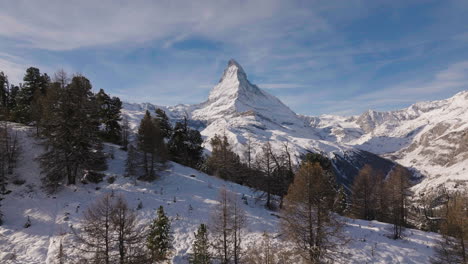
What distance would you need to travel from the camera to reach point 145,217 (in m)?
25.9

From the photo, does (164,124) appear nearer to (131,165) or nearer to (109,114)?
(109,114)

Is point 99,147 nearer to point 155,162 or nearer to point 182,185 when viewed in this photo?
point 155,162

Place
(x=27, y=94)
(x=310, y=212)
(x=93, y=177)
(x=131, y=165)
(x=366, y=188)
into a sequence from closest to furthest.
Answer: (x=310, y=212) < (x=93, y=177) < (x=131, y=165) < (x=366, y=188) < (x=27, y=94)

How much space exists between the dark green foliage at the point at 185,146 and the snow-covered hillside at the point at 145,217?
1230 centimetres

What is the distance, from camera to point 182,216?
27.0 meters

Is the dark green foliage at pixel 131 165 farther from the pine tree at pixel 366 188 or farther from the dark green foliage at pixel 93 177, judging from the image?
the pine tree at pixel 366 188

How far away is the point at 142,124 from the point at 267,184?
66.8 feet

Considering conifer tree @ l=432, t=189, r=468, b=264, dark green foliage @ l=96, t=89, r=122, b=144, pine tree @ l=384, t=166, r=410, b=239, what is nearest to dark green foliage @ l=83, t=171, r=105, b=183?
dark green foliage @ l=96, t=89, r=122, b=144

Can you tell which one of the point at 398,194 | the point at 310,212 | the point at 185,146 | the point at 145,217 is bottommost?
the point at 145,217

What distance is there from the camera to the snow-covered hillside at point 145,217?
2072 centimetres

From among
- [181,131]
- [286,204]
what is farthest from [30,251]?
[181,131]

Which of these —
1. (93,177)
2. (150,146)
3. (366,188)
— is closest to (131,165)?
(150,146)

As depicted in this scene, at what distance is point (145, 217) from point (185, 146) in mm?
25013

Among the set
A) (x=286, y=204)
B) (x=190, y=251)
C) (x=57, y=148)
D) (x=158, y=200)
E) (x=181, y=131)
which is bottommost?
(x=190, y=251)
